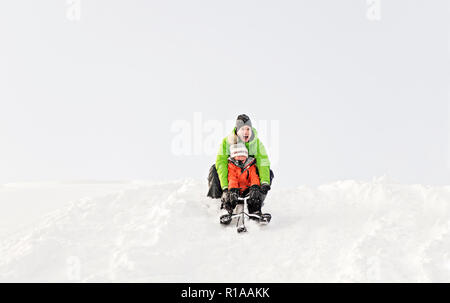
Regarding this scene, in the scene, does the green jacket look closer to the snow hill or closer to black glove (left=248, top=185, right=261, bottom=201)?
black glove (left=248, top=185, right=261, bottom=201)

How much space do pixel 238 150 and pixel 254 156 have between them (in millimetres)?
273

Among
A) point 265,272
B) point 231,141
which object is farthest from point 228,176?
point 265,272

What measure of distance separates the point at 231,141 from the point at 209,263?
74.5 inches

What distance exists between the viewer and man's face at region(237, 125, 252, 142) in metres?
5.60

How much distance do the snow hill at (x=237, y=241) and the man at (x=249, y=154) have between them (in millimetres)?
385

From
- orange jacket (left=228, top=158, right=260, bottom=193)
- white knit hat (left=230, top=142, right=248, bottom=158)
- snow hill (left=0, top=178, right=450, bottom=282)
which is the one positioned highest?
white knit hat (left=230, top=142, right=248, bottom=158)

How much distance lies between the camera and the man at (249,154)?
5.57m

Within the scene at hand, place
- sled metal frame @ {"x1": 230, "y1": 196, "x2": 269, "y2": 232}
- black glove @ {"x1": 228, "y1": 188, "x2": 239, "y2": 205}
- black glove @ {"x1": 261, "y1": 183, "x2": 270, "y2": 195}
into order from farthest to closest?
black glove @ {"x1": 261, "y1": 183, "x2": 270, "y2": 195}
black glove @ {"x1": 228, "y1": 188, "x2": 239, "y2": 205}
sled metal frame @ {"x1": 230, "y1": 196, "x2": 269, "y2": 232}

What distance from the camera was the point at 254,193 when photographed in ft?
17.5

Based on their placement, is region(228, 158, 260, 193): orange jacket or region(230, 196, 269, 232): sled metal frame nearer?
region(230, 196, 269, 232): sled metal frame

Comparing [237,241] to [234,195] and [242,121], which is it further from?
[242,121]

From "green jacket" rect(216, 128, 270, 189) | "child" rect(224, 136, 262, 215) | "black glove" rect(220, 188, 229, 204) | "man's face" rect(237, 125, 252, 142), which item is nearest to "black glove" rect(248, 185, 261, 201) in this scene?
"child" rect(224, 136, 262, 215)

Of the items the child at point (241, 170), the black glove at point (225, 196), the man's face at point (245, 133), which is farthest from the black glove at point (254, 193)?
the man's face at point (245, 133)

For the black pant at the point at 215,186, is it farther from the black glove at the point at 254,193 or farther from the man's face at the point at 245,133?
the man's face at the point at 245,133
